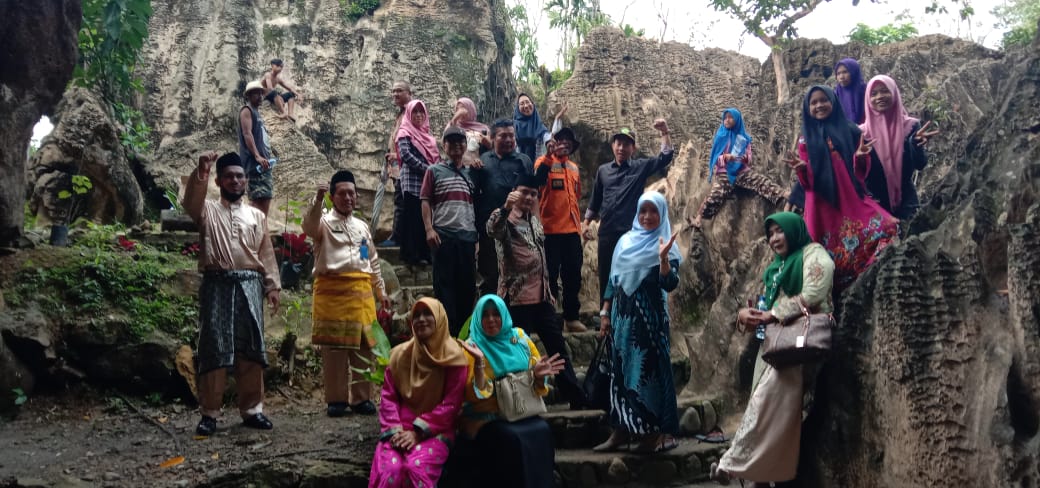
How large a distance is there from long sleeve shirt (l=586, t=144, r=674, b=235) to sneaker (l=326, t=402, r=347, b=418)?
2.21m

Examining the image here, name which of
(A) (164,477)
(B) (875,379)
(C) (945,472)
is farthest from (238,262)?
(C) (945,472)

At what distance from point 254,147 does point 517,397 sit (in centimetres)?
364

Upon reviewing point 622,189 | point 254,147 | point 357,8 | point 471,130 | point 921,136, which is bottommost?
point 622,189

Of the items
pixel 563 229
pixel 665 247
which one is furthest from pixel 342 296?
pixel 665 247

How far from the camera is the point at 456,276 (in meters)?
5.22

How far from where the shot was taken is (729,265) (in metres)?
6.68

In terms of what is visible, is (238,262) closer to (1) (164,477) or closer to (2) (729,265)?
(1) (164,477)

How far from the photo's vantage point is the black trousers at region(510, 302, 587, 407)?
15.7 ft

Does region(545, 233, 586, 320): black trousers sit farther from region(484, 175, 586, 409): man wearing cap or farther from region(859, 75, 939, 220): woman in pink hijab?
region(859, 75, 939, 220): woman in pink hijab

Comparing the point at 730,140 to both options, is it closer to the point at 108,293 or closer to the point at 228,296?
the point at 228,296

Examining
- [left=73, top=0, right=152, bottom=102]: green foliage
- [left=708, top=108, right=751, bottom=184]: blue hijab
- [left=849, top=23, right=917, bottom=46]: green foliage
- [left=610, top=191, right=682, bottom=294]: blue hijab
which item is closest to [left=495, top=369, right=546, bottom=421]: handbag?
[left=610, top=191, right=682, bottom=294]: blue hijab

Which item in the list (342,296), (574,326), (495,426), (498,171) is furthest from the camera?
(574,326)

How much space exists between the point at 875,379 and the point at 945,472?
0.48 metres

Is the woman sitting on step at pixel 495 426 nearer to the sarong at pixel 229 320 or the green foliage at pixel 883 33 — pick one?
the sarong at pixel 229 320
